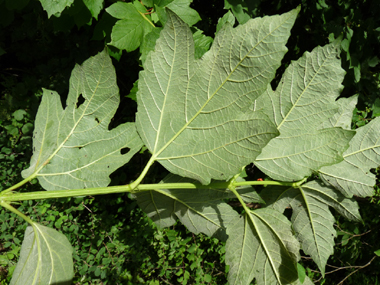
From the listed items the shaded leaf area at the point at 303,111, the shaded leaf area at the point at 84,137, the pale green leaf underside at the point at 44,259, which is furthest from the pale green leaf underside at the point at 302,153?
the pale green leaf underside at the point at 44,259

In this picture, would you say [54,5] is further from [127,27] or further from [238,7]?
[238,7]

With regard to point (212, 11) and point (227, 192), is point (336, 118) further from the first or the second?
point (212, 11)

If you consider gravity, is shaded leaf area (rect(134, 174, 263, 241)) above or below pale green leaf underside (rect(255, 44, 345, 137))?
below

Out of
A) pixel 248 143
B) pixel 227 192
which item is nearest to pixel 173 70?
pixel 248 143

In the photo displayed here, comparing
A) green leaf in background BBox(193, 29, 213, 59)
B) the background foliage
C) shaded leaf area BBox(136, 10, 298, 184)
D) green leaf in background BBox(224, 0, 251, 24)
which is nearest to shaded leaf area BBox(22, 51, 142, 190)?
shaded leaf area BBox(136, 10, 298, 184)

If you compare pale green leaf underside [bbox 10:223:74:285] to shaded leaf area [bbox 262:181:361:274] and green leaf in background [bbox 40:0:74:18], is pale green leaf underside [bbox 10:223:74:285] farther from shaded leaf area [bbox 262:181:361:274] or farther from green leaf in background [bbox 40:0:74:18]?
green leaf in background [bbox 40:0:74:18]

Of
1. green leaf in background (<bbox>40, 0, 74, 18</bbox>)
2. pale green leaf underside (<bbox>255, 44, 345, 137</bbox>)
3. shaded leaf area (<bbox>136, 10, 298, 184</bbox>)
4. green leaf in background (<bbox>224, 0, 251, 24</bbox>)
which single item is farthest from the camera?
green leaf in background (<bbox>224, 0, 251, 24</bbox>)

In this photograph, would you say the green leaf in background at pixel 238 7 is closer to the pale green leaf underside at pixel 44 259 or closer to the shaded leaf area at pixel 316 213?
the shaded leaf area at pixel 316 213
